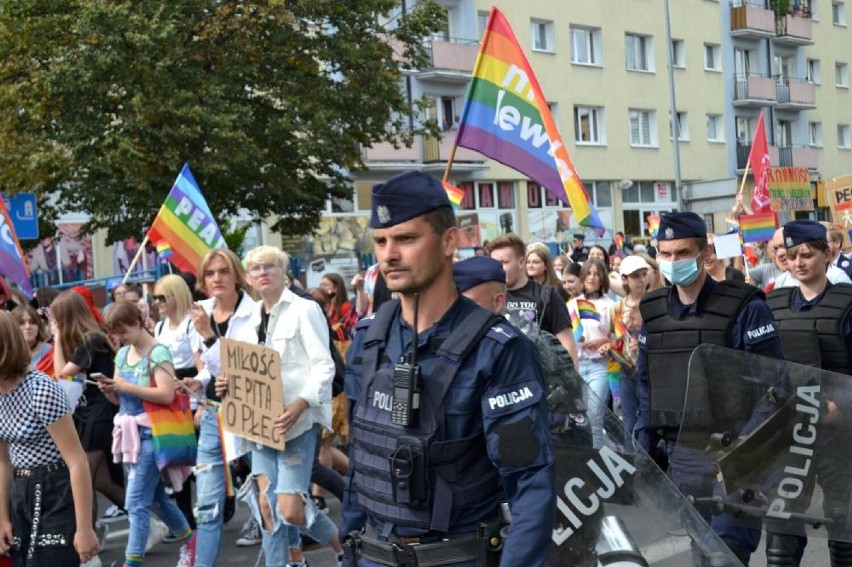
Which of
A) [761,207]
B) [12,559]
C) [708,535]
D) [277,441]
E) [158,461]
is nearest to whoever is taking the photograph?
[708,535]

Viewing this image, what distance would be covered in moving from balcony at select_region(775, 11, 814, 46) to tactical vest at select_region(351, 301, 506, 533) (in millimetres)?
51537

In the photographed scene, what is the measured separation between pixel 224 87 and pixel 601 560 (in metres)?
20.3

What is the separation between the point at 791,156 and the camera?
172 ft

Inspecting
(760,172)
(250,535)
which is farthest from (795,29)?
(250,535)

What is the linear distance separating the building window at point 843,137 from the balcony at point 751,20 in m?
7.15

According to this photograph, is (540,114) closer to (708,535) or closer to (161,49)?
(708,535)

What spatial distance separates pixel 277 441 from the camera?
6.49m

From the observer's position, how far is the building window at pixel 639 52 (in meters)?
44.2

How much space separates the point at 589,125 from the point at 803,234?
36396 mm

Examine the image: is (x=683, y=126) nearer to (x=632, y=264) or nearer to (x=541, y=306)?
(x=632, y=264)

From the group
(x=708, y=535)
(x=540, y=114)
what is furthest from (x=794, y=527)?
(x=540, y=114)

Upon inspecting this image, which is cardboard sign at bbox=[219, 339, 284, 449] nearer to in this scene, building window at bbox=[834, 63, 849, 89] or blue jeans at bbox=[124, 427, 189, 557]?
blue jeans at bbox=[124, 427, 189, 557]

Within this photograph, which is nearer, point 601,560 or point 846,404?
point 601,560

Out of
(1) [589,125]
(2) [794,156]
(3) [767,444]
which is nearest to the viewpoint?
(3) [767,444]
